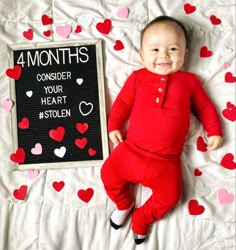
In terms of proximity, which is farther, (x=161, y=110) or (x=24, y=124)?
(x=24, y=124)

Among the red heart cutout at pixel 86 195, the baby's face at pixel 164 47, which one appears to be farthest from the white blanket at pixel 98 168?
the baby's face at pixel 164 47

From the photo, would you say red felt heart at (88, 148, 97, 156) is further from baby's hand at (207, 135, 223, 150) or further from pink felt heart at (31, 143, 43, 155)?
baby's hand at (207, 135, 223, 150)

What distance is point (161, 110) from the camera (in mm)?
1235

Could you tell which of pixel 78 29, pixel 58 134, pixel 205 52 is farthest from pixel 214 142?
pixel 78 29

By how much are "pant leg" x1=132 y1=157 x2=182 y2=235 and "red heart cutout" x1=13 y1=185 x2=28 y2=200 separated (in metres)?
0.43

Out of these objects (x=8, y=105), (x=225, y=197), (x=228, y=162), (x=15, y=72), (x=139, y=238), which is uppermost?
(x=15, y=72)

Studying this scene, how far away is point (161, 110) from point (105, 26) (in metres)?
0.42

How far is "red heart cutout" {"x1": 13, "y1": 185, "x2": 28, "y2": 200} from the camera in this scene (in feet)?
4.31

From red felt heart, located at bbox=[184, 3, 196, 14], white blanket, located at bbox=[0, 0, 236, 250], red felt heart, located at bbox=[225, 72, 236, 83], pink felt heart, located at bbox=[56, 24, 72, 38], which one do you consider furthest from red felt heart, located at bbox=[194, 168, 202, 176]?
pink felt heart, located at bbox=[56, 24, 72, 38]

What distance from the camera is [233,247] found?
4.01 feet

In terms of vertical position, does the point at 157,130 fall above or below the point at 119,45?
below

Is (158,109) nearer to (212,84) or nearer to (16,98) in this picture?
(212,84)

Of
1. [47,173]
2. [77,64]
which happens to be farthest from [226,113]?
[47,173]

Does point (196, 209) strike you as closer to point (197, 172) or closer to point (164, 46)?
point (197, 172)
